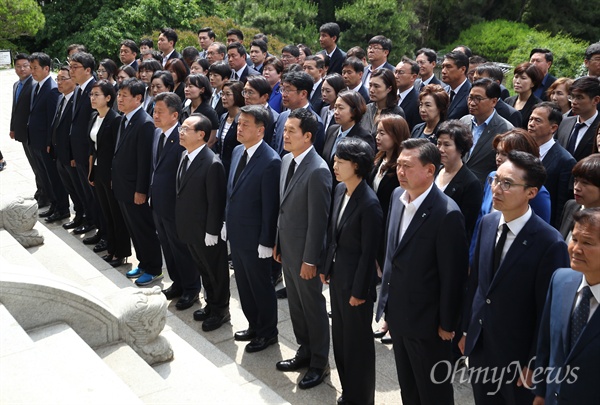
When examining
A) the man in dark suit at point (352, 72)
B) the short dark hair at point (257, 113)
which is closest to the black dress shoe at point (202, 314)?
the short dark hair at point (257, 113)

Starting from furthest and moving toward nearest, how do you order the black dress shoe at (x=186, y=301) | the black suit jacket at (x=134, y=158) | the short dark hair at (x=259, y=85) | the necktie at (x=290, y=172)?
the black suit jacket at (x=134, y=158), the short dark hair at (x=259, y=85), the black dress shoe at (x=186, y=301), the necktie at (x=290, y=172)

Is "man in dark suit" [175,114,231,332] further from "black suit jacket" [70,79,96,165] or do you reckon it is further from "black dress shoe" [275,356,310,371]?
"black suit jacket" [70,79,96,165]

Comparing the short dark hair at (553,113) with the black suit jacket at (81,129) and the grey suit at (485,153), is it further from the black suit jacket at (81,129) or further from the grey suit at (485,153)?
the black suit jacket at (81,129)

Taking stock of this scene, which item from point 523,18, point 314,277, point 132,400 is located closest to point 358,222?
point 314,277

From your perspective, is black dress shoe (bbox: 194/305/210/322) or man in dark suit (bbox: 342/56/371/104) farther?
man in dark suit (bbox: 342/56/371/104)

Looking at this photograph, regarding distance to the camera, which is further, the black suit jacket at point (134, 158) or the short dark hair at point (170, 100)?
the black suit jacket at point (134, 158)

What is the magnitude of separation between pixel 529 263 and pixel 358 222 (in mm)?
1259

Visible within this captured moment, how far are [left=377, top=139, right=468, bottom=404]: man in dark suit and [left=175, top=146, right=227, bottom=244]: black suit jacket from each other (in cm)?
215

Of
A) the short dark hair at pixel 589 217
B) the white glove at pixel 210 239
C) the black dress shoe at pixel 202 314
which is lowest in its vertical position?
the black dress shoe at pixel 202 314

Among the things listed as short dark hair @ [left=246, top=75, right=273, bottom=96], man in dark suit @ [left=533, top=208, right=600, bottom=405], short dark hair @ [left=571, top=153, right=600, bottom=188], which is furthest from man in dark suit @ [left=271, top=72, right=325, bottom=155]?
man in dark suit @ [left=533, top=208, right=600, bottom=405]

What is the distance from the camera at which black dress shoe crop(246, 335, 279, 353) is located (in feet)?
18.2

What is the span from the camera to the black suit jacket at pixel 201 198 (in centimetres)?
582

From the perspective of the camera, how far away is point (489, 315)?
3689 millimetres

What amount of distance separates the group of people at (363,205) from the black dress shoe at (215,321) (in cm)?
2
